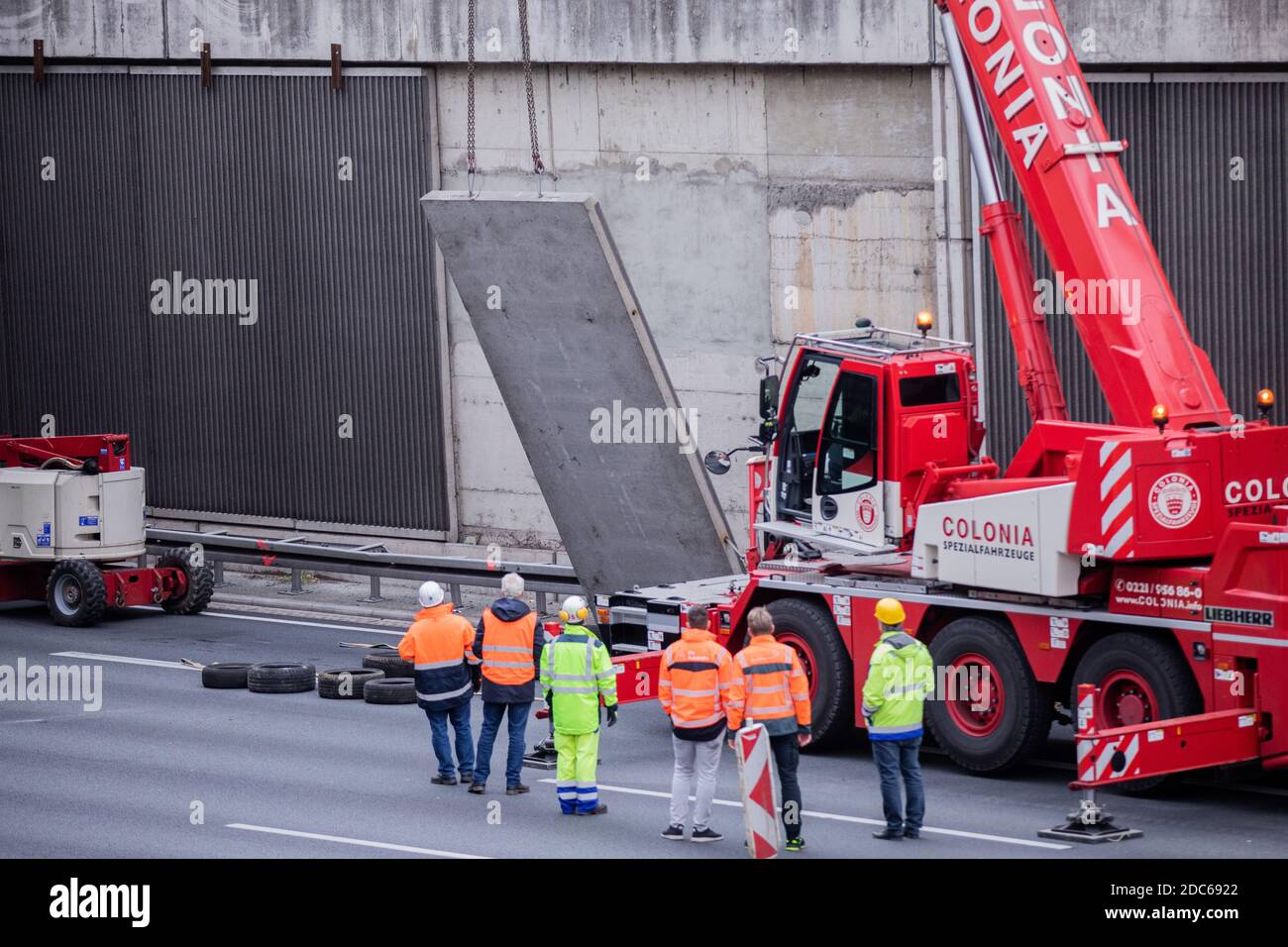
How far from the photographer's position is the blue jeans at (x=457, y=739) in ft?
55.1

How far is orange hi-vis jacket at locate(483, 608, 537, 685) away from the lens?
16.3 metres

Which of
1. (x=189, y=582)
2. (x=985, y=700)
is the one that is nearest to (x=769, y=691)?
(x=985, y=700)

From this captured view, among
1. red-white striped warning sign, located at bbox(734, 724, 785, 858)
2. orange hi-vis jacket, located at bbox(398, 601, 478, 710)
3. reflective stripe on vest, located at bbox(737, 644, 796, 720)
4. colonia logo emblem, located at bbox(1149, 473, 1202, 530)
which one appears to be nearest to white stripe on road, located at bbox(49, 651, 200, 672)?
orange hi-vis jacket, located at bbox(398, 601, 478, 710)

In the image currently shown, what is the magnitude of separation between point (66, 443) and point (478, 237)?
8108 millimetres

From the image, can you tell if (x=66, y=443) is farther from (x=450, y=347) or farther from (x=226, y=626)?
(x=450, y=347)

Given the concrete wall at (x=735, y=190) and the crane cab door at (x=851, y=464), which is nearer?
the crane cab door at (x=851, y=464)

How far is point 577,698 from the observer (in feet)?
51.2

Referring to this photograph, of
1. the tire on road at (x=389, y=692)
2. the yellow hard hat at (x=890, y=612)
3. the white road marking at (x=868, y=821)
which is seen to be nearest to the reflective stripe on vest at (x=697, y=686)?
the white road marking at (x=868, y=821)

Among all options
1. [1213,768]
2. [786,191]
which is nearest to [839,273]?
[786,191]

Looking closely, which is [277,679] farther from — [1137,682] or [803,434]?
[1137,682]

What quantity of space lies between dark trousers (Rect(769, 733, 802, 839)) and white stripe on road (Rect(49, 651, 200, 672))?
30.8 feet

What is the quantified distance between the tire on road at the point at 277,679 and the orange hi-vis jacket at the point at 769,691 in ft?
24.0

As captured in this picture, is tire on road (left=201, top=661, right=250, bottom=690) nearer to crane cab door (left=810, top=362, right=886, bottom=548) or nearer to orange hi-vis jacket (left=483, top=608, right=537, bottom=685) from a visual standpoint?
orange hi-vis jacket (left=483, top=608, right=537, bottom=685)

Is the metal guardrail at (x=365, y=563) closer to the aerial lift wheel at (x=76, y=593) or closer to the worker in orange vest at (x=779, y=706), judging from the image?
the aerial lift wheel at (x=76, y=593)
